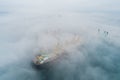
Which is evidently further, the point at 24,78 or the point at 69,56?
the point at 69,56

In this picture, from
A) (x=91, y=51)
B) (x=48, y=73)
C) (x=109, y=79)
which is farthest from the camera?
(x=91, y=51)

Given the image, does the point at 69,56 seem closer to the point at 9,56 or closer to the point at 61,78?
the point at 61,78

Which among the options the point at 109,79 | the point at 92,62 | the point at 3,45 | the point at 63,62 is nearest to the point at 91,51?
the point at 92,62

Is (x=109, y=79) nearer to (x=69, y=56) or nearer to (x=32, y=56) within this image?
(x=69, y=56)

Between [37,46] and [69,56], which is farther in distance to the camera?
[37,46]

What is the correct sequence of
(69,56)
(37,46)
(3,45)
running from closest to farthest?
1. (69,56)
2. (37,46)
3. (3,45)

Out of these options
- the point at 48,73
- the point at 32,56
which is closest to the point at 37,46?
the point at 32,56

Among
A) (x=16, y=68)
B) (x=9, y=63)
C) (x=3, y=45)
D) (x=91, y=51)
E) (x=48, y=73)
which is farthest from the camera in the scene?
(x=3, y=45)

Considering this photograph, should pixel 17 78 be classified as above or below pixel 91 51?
above

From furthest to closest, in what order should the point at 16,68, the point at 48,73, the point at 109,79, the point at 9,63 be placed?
the point at 9,63
the point at 16,68
the point at 48,73
the point at 109,79
